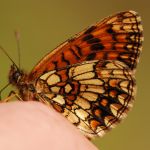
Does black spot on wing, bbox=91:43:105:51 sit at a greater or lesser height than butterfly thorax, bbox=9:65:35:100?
lesser

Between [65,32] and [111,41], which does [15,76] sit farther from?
[65,32]

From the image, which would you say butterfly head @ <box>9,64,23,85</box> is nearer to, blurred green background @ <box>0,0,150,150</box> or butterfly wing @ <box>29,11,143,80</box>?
butterfly wing @ <box>29,11,143,80</box>

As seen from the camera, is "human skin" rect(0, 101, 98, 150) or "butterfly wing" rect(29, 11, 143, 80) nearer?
"human skin" rect(0, 101, 98, 150)

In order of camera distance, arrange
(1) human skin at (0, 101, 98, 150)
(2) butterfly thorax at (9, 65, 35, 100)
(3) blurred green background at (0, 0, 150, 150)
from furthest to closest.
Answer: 1. (3) blurred green background at (0, 0, 150, 150)
2. (2) butterfly thorax at (9, 65, 35, 100)
3. (1) human skin at (0, 101, 98, 150)

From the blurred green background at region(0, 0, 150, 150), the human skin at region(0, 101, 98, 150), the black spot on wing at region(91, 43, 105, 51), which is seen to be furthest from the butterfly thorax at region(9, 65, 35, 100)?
the blurred green background at region(0, 0, 150, 150)

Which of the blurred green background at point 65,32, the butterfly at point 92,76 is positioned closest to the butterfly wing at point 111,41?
the butterfly at point 92,76

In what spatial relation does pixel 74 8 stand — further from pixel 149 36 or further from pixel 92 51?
pixel 92 51
